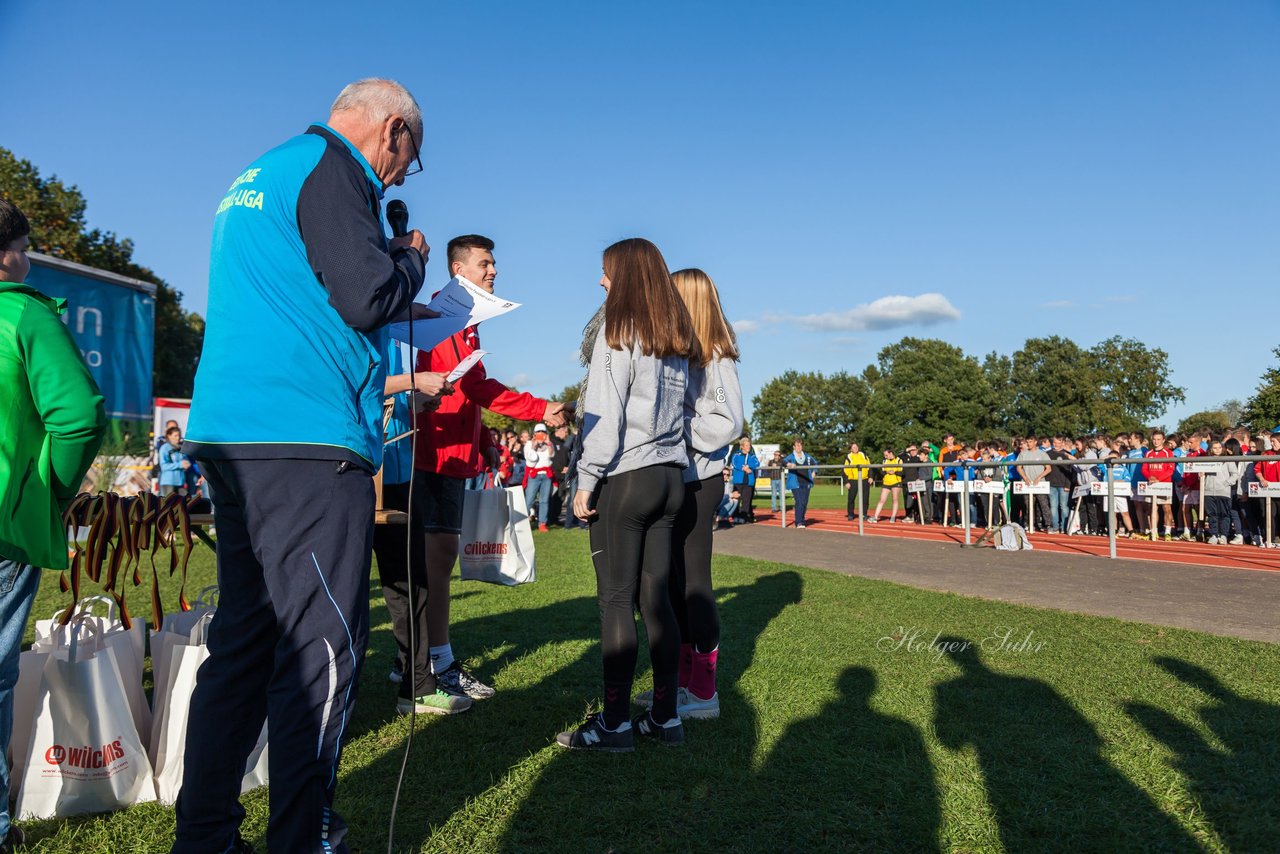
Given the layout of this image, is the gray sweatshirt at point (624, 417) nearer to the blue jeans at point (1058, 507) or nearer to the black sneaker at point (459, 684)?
the black sneaker at point (459, 684)

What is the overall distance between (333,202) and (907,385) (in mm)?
79621

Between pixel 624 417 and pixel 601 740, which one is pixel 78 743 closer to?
pixel 601 740

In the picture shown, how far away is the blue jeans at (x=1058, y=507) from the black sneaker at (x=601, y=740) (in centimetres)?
1542

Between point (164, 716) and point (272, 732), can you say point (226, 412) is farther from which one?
point (164, 716)

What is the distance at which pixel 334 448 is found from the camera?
2107mm

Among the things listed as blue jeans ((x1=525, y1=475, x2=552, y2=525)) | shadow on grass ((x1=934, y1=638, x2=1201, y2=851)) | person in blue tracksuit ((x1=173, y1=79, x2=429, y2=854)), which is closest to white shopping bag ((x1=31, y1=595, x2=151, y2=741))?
person in blue tracksuit ((x1=173, y1=79, x2=429, y2=854))

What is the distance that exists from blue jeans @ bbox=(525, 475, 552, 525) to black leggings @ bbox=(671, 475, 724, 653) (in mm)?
14601

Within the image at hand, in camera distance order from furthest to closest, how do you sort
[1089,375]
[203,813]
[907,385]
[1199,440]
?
[907,385]
[1089,375]
[1199,440]
[203,813]

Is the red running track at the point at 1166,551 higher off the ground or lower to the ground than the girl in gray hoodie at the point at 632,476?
lower

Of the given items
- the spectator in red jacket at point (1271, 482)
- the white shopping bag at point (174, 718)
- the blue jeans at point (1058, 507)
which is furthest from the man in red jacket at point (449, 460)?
the blue jeans at point (1058, 507)

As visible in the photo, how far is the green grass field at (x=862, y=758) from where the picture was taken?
8.97 feet

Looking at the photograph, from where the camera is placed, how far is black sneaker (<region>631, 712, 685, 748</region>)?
3.68 metres

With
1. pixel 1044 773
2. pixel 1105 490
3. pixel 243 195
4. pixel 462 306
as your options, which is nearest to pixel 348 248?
pixel 243 195

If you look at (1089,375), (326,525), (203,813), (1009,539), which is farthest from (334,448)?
(1089,375)
